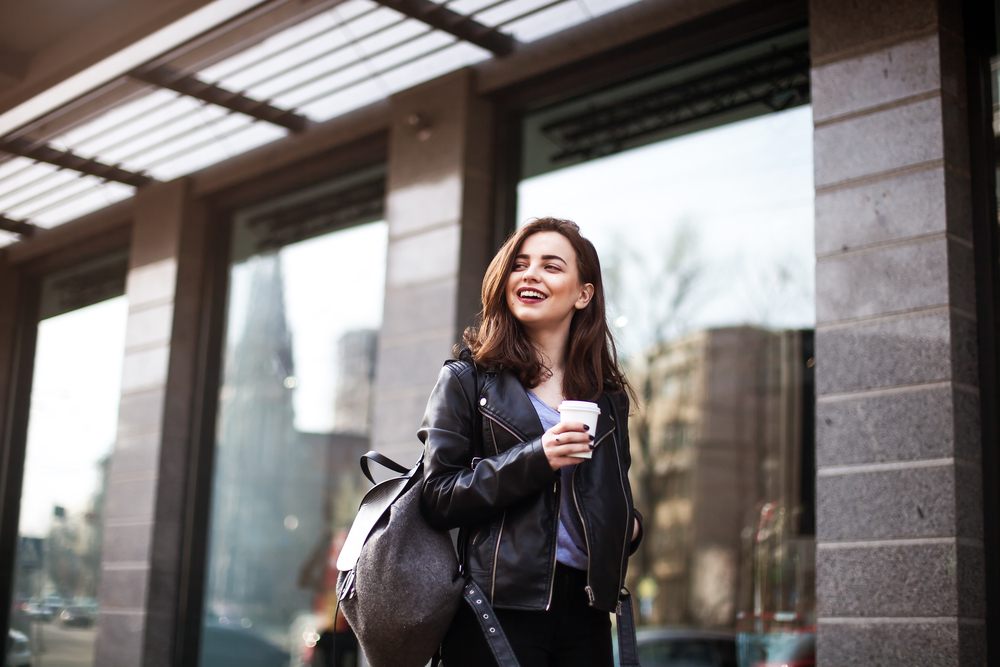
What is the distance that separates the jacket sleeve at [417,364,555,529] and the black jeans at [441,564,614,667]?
0.22 meters

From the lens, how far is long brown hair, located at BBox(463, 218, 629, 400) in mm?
3250

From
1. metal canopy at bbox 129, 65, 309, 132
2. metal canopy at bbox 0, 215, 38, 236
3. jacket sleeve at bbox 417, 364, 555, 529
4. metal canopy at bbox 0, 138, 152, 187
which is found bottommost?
jacket sleeve at bbox 417, 364, 555, 529

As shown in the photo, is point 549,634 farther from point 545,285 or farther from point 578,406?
point 545,285

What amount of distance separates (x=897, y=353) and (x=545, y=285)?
300 centimetres

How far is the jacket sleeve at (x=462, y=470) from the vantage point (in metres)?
2.98

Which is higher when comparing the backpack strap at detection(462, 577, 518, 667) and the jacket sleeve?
the jacket sleeve

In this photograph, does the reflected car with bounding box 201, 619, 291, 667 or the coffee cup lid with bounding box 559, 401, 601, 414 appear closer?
the coffee cup lid with bounding box 559, 401, 601, 414

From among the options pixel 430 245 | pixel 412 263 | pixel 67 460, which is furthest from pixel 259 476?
pixel 430 245

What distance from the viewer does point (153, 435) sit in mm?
10492

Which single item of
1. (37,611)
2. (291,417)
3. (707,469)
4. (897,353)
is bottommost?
(37,611)

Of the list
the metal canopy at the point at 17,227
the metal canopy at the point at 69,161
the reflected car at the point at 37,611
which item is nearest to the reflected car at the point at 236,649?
the reflected car at the point at 37,611

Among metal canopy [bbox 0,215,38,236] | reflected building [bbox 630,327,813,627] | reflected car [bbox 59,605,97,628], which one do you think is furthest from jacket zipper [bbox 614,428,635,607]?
reflected building [bbox 630,327,813,627]

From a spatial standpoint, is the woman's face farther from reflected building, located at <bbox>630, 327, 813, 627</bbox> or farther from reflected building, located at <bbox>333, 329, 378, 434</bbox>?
reflected building, located at <bbox>630, 327, 813, 627</bbox>

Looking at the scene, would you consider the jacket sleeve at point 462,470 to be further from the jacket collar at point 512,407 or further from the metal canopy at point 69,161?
the metal canopy at point 69,161
